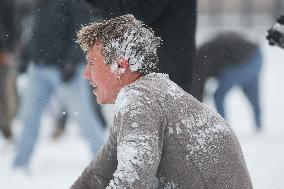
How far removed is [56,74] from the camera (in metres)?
3.73

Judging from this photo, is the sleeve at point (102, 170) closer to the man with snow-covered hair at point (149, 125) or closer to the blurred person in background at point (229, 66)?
the man with snow-covered hair at point (149, 125)

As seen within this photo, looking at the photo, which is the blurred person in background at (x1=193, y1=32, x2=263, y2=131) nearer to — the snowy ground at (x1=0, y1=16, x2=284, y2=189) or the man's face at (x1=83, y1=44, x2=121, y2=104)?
the snowy ground at (x1=0, y1=16, x2=284, y2=189)

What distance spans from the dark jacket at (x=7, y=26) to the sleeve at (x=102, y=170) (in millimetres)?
1667

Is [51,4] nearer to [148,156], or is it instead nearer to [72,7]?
[72,7]

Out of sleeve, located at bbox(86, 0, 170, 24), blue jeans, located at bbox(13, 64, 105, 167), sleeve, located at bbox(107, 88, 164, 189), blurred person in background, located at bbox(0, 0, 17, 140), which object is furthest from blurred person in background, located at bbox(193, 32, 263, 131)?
sleeve, located at bbox(107, 88, 164, 189)

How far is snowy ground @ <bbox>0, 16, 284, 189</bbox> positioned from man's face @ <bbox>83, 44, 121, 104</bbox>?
5.91 ft

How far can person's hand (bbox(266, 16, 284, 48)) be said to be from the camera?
12.1 feet

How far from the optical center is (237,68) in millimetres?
3807

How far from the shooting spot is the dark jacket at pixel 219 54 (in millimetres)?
3693

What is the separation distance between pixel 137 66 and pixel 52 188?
196 centimetres

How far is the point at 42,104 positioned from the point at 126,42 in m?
1.92

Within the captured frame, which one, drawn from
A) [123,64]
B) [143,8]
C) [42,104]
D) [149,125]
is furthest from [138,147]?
[42,104]

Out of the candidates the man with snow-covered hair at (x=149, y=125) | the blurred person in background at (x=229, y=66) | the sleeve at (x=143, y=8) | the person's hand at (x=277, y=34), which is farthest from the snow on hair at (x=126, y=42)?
the person's hand at (x=277, y=34)

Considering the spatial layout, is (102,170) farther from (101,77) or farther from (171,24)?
(171,24)
